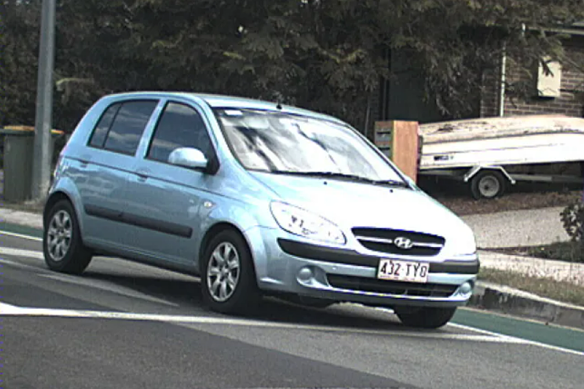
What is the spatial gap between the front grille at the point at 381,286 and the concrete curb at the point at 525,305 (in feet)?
7.05

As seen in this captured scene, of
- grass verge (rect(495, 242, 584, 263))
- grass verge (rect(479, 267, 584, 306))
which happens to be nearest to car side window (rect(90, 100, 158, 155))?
grass verge (rect(479, 267, 584, 306))

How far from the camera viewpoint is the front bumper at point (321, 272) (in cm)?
810

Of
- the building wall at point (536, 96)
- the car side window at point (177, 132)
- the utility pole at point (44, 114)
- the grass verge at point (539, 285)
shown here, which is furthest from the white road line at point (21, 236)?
the building wall at point (536, 96)

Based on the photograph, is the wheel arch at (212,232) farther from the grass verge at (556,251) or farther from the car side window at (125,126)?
the grass verge at (556,251)

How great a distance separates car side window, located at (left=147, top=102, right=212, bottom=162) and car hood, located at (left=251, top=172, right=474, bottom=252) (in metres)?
0.85

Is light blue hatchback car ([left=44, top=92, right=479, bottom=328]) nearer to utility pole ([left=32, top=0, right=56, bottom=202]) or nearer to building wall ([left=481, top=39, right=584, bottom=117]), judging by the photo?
utility pole ([left=32, top=0, right=56, bottom=202])

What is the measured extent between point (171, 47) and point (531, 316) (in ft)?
37.3

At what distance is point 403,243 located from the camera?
325 inches

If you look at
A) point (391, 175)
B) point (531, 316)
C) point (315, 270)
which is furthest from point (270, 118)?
point (531, 316)

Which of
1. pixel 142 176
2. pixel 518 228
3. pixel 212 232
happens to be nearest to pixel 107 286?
pixel 142 176

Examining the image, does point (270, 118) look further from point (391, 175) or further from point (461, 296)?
point (461, 296)

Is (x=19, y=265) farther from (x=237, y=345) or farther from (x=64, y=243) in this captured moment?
(x=237, y=345)

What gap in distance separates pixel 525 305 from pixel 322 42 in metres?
11.4

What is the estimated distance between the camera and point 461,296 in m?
8.73
